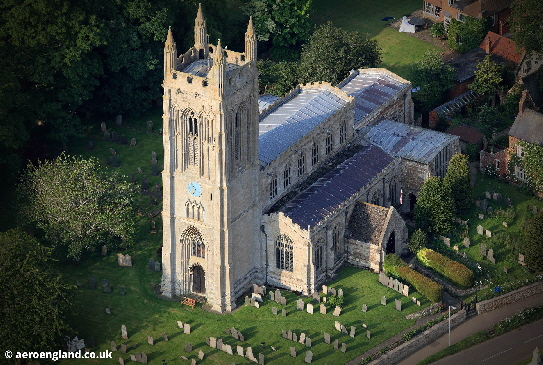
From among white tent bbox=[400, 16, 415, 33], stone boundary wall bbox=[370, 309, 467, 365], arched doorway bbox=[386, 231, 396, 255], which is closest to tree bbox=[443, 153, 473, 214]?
arched doorway bbox=[386, 231, 396, 255]

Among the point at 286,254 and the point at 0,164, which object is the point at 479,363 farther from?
the point at 0,164

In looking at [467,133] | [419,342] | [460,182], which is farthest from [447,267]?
[467,133]

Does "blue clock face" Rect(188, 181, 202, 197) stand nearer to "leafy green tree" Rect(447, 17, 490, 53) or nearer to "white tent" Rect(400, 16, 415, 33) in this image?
"leafy green tree" Rect(447, 17, 490, 53)

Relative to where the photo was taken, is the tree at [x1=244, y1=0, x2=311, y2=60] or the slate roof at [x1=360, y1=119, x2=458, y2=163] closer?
the slate roof at [x1=360, y1=119, x2=458, y2=163]

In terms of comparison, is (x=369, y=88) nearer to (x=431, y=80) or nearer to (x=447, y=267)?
(x=431, y=80)

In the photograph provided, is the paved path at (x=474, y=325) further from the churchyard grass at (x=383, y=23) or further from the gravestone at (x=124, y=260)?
the churchyard grass at (x=383, y=23)

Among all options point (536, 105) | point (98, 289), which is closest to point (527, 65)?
point (536, 105)

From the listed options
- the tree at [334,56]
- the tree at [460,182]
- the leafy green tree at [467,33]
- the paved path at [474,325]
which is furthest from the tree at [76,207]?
the leafy green tree at [467,33]
